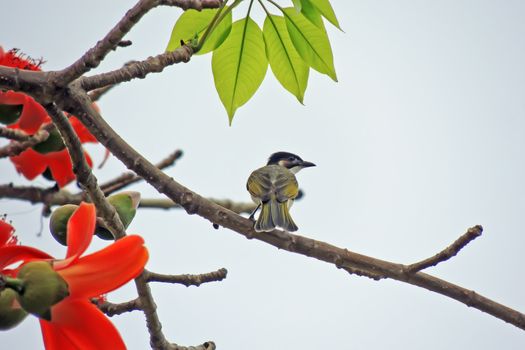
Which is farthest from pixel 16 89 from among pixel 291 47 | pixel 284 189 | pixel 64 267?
pixel 284 189

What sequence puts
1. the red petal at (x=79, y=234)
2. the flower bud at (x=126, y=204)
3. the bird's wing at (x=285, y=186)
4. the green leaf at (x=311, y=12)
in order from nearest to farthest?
the red petal at (x=79, y=234)
the flower bud at (x=126, y=204)
the green leaf at (x=311, y=12)
the bird's wing at (x=285, y=186)

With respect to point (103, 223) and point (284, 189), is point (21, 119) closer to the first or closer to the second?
point (103, 223)

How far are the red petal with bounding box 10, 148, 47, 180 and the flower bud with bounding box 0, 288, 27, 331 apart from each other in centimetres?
113

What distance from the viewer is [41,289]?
3.96 feet

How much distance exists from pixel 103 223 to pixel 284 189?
2.90 meters

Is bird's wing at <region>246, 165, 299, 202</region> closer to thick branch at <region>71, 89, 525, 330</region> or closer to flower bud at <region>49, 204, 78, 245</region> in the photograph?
thick branch at <region>71, 89, 525, 330</region>

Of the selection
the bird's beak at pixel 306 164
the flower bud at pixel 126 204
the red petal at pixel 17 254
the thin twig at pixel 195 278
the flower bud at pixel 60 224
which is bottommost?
the red petal at pixel 17 254

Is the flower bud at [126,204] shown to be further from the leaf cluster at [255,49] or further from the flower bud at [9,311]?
the flower bud at [9,311]

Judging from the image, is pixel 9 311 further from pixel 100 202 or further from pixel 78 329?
pixel 100 202

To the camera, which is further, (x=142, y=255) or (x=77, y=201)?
(x=77, y=201)

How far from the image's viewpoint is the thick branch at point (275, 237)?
1854mm

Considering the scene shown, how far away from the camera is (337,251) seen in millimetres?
1959

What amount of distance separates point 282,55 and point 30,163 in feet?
2.81

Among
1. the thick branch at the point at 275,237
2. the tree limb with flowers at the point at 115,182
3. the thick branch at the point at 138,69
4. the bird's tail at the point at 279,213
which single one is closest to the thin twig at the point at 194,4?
the tree limb with flowers at the point at 115,182
